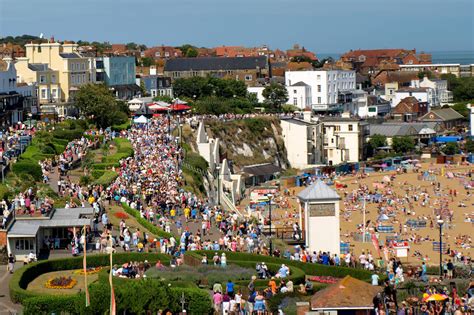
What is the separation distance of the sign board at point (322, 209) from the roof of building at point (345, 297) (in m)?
9.46

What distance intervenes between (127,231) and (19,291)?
817cm

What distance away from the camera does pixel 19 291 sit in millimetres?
25219

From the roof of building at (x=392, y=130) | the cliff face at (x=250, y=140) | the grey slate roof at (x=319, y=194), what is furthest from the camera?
the roof of building at (x=392, y=130)

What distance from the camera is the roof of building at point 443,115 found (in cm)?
10075

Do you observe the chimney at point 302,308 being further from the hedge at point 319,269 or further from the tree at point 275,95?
the tree at point 275,95

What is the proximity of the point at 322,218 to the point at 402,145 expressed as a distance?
185ft

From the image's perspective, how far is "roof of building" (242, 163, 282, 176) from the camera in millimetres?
71762

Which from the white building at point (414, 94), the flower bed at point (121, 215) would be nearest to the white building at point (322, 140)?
the white building at point (414, 94)

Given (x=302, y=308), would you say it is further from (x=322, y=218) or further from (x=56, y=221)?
(x=56, y=221)

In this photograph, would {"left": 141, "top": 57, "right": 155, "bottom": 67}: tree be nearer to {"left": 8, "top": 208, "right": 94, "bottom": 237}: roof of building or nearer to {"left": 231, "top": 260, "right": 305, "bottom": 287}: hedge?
{"left": 8, "top": 208, "right": 94, "bottom": 237}: roof of building

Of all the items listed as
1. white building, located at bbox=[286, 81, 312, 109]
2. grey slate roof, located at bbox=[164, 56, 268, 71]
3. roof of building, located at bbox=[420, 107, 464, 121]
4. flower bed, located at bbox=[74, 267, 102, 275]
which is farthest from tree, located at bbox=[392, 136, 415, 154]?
flower bed, located at bbox=[74, 267, 102, 275]

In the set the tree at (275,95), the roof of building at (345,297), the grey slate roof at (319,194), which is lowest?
the roof of building at (345,297)

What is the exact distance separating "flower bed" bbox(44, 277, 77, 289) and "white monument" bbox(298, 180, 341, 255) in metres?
8.02

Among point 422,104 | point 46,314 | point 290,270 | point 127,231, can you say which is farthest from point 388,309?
point 422,104
